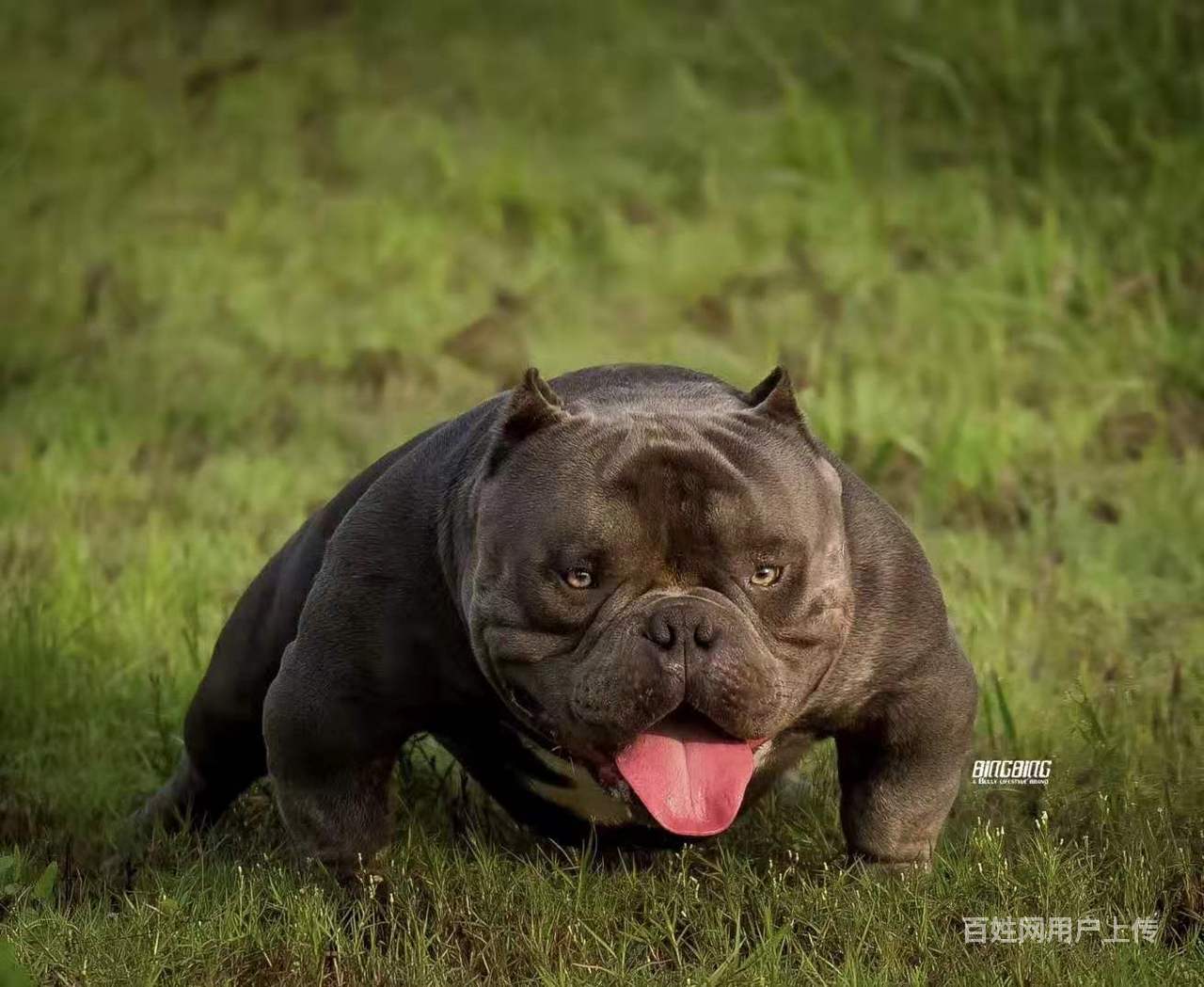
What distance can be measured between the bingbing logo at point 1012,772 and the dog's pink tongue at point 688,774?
1225 millimetres

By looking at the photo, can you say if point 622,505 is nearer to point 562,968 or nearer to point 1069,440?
point 562,968

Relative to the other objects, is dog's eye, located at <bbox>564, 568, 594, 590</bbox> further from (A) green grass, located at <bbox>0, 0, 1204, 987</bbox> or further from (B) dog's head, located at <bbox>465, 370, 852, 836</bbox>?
(A) green grass, located at <bbox>0, 0, 1204, 987</bbox>

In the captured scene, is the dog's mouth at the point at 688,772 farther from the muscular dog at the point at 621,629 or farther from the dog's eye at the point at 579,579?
the dog's eye at the point at 579,579

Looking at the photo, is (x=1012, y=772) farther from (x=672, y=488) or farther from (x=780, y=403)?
(x=672, y=488)

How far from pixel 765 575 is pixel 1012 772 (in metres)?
1.36

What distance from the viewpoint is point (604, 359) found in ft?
28.6

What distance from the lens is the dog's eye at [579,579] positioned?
4102mm

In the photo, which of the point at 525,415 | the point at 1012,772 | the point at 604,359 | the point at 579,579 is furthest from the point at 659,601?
the point at 604,359

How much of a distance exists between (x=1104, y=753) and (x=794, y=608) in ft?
4.32

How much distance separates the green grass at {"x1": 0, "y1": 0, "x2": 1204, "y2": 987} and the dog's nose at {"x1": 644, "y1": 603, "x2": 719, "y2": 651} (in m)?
0.66

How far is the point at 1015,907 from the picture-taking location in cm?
435

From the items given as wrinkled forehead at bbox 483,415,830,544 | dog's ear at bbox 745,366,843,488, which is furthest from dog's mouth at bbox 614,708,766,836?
dog's ear at bbox 745,366,843,488

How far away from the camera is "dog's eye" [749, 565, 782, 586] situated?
4102mm

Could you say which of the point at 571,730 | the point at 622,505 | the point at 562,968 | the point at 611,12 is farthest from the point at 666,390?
the point at 611,12
